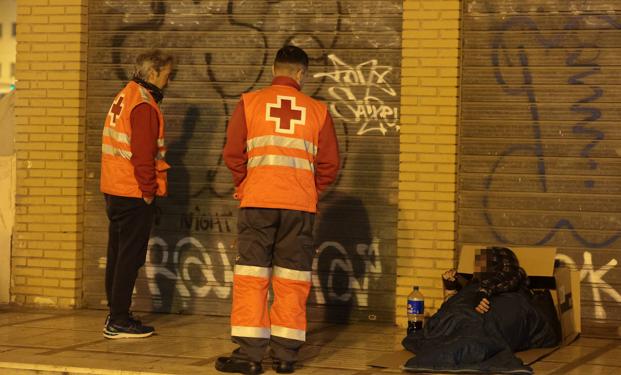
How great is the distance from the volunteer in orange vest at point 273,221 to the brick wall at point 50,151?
3254 millimetres

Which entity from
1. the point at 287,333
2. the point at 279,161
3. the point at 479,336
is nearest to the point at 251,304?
the point at 287,333

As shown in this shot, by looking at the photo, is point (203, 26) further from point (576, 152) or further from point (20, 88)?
point (576, 152)

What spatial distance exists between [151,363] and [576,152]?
13.3 feet

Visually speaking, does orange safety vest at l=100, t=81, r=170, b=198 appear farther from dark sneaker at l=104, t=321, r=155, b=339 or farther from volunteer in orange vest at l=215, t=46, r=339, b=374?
volunteer in orange vest at l=215, t=46, r=339, b=374

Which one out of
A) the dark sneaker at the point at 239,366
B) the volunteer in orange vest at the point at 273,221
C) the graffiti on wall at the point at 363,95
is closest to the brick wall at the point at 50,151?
the graffiti on wall at the point at 363,95

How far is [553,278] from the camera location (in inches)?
361

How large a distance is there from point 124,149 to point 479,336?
305cm

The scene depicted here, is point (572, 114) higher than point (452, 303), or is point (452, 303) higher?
point (572, 114)

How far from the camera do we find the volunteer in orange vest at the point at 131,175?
8844 millimetres

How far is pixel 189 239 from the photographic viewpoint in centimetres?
1048

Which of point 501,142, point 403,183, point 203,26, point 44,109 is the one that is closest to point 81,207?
point 44,109

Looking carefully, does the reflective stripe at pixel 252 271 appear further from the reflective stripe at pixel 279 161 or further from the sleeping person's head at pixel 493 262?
the sleeping person's head at pixel 493 262

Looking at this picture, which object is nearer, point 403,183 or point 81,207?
point 403,183

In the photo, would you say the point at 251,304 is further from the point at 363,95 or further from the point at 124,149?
the point at 363,95
